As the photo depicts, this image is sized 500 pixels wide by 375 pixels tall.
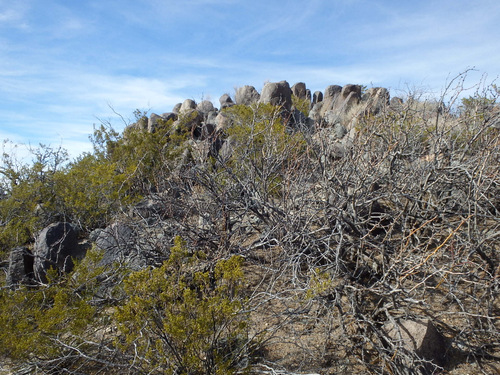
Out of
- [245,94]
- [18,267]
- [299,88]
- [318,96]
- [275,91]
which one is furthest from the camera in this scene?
[318,96]

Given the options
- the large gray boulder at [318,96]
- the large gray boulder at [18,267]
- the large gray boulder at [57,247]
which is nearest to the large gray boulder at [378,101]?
the large gray boulder at [57,247]

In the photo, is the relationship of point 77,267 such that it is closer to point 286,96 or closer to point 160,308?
point 160,308

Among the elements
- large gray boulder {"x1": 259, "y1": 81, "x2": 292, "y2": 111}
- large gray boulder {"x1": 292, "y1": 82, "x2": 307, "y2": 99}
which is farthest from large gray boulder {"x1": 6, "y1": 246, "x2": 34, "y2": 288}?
large gray boulder {"x1": 292, "y1": 82, "x2": 307, "y2": 99}

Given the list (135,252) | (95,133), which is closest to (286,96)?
(95,133)

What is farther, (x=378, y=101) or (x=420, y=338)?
(x=378, y=101)

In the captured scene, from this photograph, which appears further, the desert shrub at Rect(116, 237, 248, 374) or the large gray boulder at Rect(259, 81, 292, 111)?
the large gray boulder at Rect(259, 81, 292, 111)

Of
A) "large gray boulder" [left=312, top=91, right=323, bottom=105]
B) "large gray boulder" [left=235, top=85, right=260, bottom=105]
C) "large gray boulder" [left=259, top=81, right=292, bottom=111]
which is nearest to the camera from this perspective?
"large gray boulder" [left=259, top=81, right=292, bottom=111]

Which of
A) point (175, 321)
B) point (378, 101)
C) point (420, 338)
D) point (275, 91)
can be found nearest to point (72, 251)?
point (175, 321)

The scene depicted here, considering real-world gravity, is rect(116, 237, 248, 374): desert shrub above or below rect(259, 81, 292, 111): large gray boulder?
below

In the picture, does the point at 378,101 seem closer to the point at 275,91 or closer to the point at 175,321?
the point at 175,321

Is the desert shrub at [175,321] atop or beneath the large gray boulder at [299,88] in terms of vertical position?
beneath

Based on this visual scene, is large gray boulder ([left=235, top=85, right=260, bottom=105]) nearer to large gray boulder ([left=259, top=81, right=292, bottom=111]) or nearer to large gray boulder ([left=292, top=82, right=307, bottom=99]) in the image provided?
large gray boulder ([left=259, top=81, right=292, bottom=111])

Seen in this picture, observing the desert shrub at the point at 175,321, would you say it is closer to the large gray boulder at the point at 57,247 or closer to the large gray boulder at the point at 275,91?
the large gray boulder at the point at 57,247

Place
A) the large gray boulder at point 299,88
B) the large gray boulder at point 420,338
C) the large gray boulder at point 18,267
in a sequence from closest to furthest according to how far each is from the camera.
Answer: the large gray boulder at point 420,338 → the large gray boulder at point 18,267 → the large gray boulder at point 299,88
